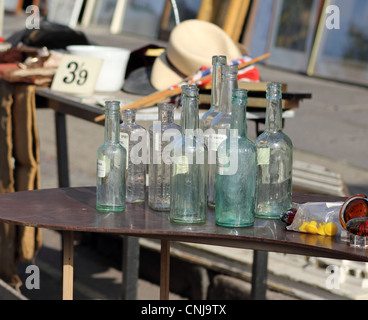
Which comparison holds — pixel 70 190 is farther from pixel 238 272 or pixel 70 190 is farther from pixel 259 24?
pixel 259 24

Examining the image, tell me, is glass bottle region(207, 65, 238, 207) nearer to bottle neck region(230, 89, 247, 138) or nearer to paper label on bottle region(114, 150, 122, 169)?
bottle neck region(230, 89, 247, 138)

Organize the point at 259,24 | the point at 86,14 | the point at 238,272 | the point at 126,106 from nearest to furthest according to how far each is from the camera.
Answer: the point at 126,106 < the point at 238,272 < the point at 259,24 < the point at 86,14

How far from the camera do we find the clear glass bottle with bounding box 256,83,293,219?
5.40 feet

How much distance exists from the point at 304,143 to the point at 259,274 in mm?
3019

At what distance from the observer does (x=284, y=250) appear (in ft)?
4.91

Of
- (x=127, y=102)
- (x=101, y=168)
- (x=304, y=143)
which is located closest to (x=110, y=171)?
(x=101, y=168)

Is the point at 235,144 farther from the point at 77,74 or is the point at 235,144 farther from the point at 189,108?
the point at 77,74

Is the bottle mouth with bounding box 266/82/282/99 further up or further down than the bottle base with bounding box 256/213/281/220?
further up

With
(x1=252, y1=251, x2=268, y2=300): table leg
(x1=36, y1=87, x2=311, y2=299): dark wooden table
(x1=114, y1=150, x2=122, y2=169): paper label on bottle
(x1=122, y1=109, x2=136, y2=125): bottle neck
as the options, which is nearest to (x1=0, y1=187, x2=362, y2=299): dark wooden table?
(x1=114, y1=150, x2=122, y2=169): paper label on bottle

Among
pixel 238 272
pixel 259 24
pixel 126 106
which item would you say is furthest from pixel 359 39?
pixel 126 106

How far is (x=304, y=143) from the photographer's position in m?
5.72

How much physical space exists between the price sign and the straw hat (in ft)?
0.80

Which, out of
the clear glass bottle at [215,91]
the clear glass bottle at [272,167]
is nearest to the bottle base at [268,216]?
the clear glass bottle at [272,167]

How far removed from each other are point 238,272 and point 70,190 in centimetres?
142
